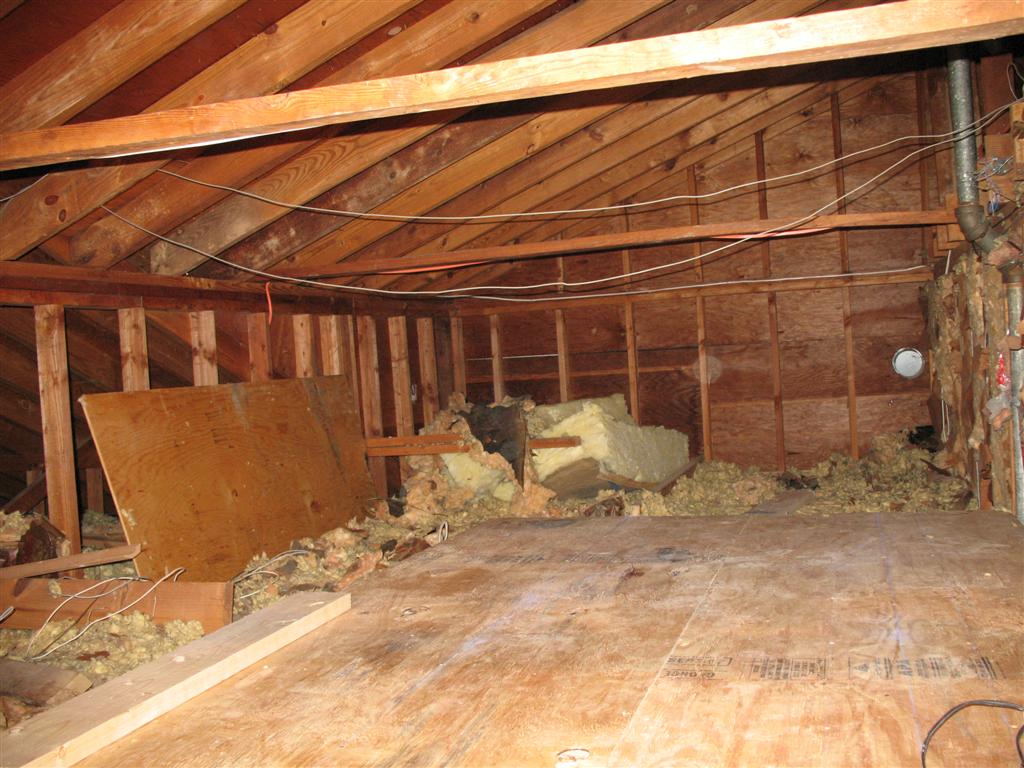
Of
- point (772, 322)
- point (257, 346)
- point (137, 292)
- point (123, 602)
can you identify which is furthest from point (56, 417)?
point (772, 322)

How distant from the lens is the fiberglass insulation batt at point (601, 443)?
598 centimetres

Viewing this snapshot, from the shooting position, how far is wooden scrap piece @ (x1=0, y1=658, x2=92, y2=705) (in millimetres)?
2918

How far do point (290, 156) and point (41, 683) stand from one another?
245cm

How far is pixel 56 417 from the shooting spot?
386cm

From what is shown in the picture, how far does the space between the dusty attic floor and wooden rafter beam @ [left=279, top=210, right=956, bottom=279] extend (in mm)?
1529

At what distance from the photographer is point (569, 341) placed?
24.5ft

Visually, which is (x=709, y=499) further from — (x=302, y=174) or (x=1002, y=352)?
(x=302, y=174)

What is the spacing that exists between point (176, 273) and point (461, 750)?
368 cm

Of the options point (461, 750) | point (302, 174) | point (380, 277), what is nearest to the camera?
point (461, 750)

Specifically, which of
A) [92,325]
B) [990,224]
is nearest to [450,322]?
[92,325]

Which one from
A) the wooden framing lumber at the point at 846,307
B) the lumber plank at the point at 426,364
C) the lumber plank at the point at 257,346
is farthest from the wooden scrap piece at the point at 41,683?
the wooden framing lumber at the point at 846,307

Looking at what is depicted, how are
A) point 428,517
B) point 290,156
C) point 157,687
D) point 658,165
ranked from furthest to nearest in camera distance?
point 658,165, point 428,517, point 290,156, point 157,687

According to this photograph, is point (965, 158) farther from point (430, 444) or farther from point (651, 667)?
point (651, 667)

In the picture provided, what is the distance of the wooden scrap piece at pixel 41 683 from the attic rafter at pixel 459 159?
87.2 inches
